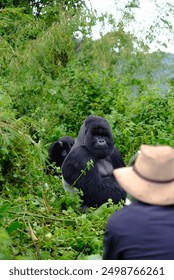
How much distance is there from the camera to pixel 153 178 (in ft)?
6.63

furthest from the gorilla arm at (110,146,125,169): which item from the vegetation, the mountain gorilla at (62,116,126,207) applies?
the vegetation

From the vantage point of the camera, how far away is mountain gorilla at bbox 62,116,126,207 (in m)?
5.11

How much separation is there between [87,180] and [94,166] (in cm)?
14

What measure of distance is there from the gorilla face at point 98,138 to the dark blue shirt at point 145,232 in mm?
3157

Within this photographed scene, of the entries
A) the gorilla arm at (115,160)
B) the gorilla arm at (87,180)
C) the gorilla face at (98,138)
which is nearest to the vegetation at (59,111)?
the gorilla arm at (87,180)

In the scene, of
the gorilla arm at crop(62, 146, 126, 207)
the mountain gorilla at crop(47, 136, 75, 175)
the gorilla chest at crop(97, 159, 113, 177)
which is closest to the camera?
the gorilla arm at crop(62, 146, 126, 207)

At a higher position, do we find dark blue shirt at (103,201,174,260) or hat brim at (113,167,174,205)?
hat brim at (113,167,174,205)

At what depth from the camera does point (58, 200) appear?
445cm

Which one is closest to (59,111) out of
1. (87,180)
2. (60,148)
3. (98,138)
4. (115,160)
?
(60,148)

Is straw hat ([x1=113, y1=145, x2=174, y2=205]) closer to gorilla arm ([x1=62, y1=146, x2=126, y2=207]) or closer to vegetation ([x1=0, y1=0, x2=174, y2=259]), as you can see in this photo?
vegetation ([x1=0, y1=0, x2=174, y2=259])

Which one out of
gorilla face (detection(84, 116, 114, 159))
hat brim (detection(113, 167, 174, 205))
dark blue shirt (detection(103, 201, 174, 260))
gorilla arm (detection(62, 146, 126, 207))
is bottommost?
gorilla arm (detection(62, 146, 126, 207))

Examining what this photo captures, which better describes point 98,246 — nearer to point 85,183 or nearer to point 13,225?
point 13,225

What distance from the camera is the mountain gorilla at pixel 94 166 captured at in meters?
5.11

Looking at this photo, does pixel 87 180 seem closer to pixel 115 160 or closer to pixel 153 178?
pixel 115 160
